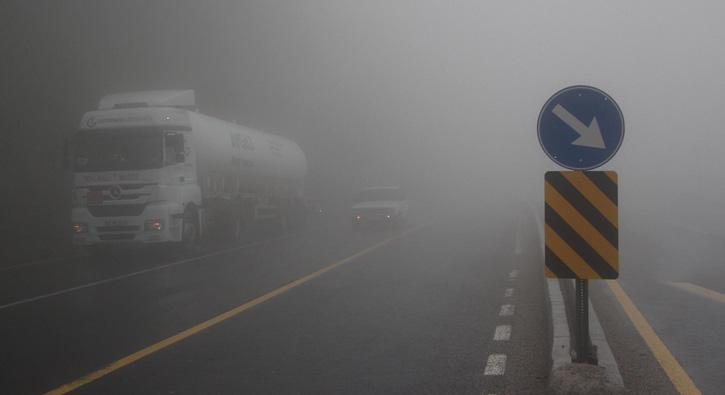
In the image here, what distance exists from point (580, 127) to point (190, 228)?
13906 mm

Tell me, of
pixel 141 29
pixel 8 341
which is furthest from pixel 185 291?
pixel 141 29

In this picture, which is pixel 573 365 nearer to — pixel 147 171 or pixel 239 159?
pixel 147 171

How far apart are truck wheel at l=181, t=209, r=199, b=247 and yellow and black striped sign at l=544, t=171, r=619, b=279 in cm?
1318

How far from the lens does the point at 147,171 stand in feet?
55.5

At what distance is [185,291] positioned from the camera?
11234 mm

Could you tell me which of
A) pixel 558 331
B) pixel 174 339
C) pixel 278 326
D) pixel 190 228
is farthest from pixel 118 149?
pixel 558 331

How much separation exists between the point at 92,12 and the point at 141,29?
4.09 meters

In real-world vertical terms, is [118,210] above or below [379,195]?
below

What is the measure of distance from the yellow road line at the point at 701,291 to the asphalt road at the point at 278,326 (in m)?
2.27

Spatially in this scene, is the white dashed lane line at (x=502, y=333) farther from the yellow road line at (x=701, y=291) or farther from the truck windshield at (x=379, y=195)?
the truck windshield at (x=379, y=195)

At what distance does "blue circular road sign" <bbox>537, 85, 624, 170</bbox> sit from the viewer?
18.4 ft

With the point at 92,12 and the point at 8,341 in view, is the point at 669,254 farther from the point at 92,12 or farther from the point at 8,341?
the point at 92,12

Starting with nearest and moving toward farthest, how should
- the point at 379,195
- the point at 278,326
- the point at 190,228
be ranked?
the point at 278,326 → the point at 190,228 → the point at 379,195

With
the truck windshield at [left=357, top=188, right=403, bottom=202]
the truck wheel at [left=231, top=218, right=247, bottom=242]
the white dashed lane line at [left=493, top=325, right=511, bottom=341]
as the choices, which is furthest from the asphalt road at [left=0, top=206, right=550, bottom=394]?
the truck windshield at [left=357, top=188, right=403, bottom=202]
